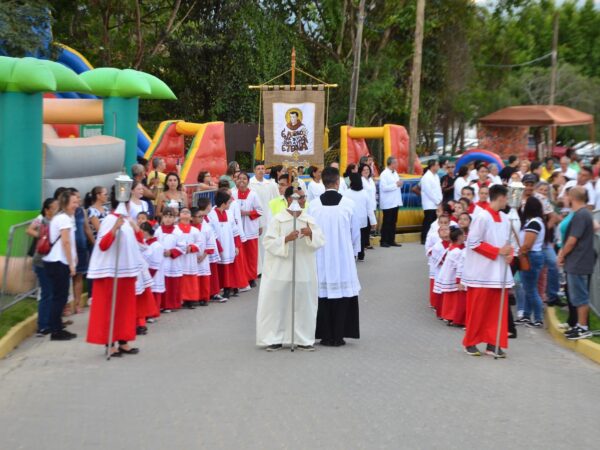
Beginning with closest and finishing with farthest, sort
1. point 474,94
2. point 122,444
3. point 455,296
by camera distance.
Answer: point 122,444 < point 455,296 < point 474,94

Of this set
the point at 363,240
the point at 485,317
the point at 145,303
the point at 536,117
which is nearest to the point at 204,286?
the point at 145,303

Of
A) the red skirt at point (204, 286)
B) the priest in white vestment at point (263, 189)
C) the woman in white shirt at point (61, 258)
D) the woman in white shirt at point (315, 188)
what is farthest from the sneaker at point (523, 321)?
the woman in white shirt at point (315, 188)

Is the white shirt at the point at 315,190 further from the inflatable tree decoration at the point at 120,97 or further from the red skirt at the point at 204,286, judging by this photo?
the red skirt at the point at 204,286

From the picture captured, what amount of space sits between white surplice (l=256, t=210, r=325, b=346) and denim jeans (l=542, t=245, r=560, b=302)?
11.7ft

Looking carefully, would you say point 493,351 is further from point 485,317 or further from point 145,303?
point 145,303

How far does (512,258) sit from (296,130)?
37.2 ft

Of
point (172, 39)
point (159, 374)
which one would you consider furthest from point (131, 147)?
point (172, 39)

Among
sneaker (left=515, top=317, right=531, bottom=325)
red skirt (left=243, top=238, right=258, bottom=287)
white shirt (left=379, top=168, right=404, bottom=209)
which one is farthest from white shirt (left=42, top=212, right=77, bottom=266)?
white shirt (left=379, top=168, right=404, bottom=209)

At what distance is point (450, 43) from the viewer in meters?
40.3

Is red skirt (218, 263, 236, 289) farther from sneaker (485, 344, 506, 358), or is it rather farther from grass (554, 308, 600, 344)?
sneaker (485, 344, 506, 358)

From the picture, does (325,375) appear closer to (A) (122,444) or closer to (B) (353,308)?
(B) (353,308)

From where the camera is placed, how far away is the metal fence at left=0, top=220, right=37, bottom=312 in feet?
41.6

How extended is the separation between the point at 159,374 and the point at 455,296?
476cm

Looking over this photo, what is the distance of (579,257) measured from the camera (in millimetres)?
11984
